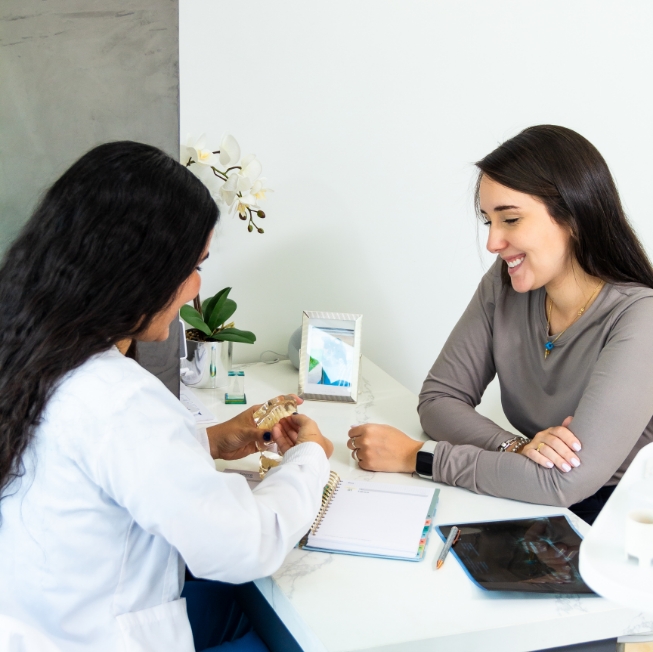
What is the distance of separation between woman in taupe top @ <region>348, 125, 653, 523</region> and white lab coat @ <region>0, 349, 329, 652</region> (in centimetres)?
48

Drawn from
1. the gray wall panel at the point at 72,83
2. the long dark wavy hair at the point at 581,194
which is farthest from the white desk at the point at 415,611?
the gray wall panel at the point at 72,83

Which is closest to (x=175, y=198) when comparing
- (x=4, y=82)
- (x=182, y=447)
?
(x=182, y=447)

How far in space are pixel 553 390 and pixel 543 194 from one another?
1.27 feet

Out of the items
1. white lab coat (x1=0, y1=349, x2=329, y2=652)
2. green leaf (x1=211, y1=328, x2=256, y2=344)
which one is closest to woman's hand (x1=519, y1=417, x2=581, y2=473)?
white lab coat (x1=0, y1=349, x2=329, y2=652)

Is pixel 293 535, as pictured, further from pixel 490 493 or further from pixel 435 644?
pixel 490 493

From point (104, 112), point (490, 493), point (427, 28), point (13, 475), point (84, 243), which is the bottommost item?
point (490, 493)

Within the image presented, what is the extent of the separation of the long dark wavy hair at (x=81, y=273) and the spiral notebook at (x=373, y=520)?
0.45 meters

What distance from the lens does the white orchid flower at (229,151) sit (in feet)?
5.89

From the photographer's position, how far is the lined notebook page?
1130 millimetres

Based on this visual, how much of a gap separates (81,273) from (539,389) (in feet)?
3.18

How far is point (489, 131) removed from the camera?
2.29m

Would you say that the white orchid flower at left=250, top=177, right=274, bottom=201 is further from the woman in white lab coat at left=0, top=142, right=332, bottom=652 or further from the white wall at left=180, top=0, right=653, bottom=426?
the woman in white lab coat at left=0, top=142, right=332, bottom=652

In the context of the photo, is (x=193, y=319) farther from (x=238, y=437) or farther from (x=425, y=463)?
(x=425, y=463)

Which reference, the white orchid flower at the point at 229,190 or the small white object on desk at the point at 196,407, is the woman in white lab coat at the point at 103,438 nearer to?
the small white object on desk at the point at 196,407
